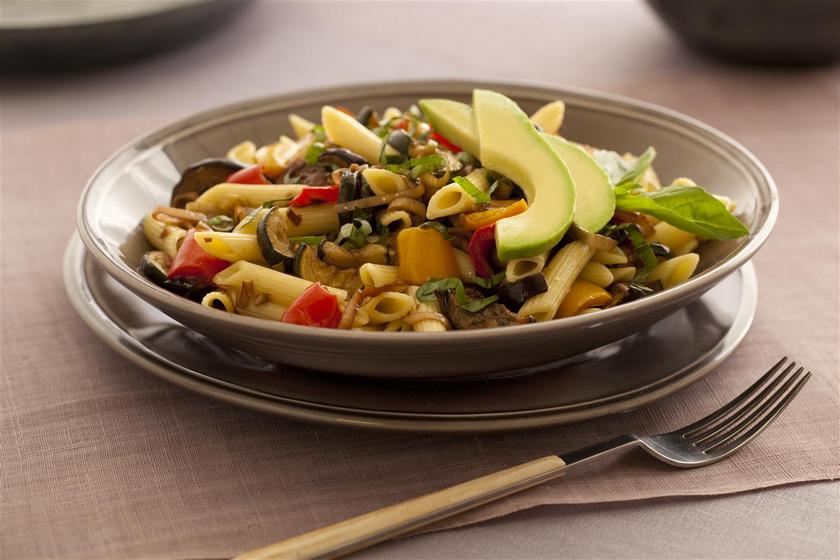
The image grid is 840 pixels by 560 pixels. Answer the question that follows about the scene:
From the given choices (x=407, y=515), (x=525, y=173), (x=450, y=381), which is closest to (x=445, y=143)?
(x=525, y=173)

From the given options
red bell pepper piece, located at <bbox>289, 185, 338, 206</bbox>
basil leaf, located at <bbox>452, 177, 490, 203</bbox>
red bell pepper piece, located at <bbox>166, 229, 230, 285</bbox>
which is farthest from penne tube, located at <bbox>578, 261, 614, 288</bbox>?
red bell pepper piece, located at <bbox>166, 229, 230, 285</bbox>

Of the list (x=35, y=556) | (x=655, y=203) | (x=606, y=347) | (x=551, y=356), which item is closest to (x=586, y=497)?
(x=551, y=356)

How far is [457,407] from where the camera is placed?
2287 mm

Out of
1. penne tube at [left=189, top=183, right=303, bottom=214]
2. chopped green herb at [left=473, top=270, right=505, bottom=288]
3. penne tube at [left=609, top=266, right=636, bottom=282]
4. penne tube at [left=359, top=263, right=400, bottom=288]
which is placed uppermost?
penne tube at [left=609, top=266, right=636, bottom=282]

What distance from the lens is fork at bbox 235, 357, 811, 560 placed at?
1.93m

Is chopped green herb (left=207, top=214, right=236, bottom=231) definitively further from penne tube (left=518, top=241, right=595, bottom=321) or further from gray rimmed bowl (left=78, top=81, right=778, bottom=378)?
penne tube (left=518, top=241, right=595, bottom=321)

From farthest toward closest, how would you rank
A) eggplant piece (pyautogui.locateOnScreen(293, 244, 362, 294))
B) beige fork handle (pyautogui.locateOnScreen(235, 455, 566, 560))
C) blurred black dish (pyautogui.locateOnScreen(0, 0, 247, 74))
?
blurred black dish (pyautogui.locateOnScreen(0, 0, 247, 74)), eggplant piece (pyautogui.locateOnScreen(293, 244, 362, 294)), beige fork handle (pyautogui.locateOnScreen(235, 455, 566, 560))

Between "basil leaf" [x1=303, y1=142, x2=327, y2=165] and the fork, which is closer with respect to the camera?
the fork

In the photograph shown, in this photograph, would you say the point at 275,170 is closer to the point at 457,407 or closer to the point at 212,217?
the point at 212,217

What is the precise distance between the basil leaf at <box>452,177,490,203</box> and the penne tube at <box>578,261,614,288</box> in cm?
33

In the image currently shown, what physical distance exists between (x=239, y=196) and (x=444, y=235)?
2.39ft

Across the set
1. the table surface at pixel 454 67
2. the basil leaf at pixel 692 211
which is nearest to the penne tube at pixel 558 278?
the basil leaf at pixel 692 211

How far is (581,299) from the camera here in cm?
251

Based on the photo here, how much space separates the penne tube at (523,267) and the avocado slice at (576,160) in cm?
18
